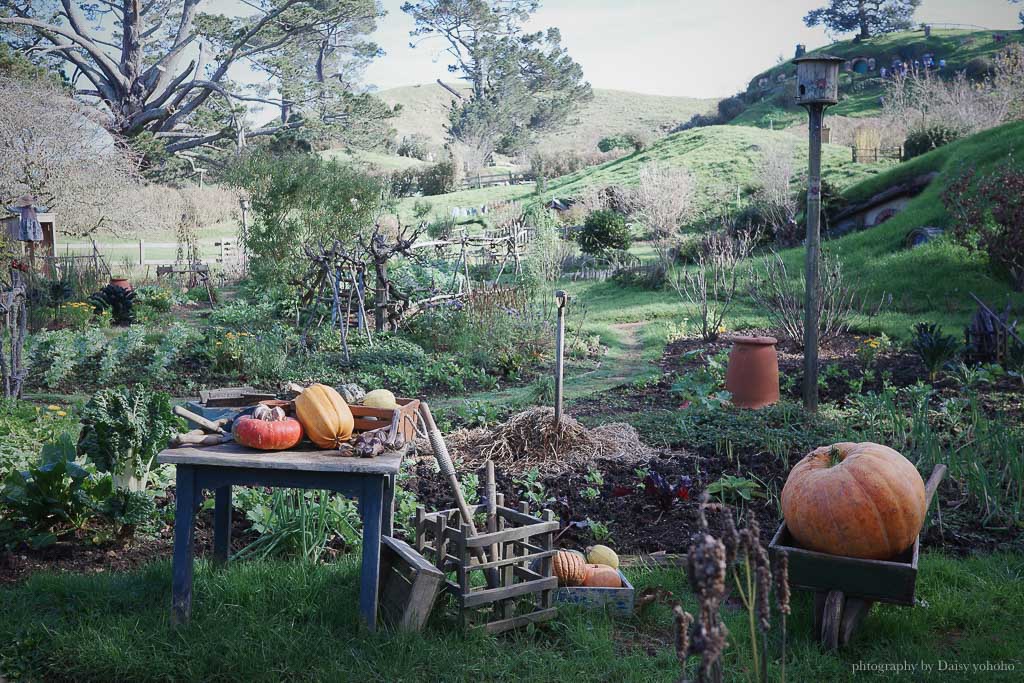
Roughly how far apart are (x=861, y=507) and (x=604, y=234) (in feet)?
52.4

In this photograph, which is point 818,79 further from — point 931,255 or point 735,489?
point 931,255

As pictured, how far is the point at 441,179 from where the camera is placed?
32.2 metres

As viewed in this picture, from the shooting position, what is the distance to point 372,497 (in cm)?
272

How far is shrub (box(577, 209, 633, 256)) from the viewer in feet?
60.1

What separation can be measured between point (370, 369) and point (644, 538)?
5011mm

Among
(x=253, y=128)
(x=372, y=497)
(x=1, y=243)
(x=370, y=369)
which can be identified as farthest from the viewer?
(x=253, y=128)

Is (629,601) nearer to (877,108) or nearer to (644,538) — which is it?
(644,538)

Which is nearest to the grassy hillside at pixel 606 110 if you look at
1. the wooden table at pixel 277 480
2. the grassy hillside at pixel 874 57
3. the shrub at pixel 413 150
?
the grassy hillside at pixel 874 57

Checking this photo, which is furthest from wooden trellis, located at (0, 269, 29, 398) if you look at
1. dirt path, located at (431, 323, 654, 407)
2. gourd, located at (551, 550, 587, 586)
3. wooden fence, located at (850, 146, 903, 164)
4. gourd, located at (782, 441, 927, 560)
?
wooden fence, located at (850, 146, 903, 164)

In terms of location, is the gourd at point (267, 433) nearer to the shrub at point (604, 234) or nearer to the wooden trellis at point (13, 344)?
the wooden trellis at point (13, 344)

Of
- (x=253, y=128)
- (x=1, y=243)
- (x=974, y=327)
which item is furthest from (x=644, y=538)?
(x=253, y=128)

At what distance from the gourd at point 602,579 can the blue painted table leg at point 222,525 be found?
1497mm

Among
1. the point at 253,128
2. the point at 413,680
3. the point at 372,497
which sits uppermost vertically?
the point at 253,128

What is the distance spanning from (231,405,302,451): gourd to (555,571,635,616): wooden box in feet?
3.73
